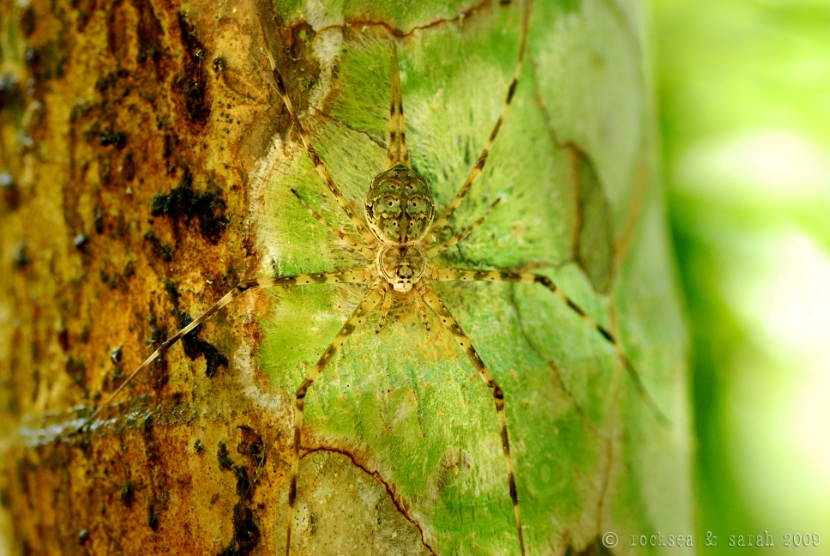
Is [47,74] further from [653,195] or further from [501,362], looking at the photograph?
[653,195]

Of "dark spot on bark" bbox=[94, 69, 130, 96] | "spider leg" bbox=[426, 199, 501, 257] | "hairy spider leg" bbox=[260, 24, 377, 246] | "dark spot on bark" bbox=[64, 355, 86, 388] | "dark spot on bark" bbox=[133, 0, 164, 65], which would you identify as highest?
"dark spot on bark" bbox=[133, 0, 164, 65]

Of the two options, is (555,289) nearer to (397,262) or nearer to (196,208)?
(397,262)

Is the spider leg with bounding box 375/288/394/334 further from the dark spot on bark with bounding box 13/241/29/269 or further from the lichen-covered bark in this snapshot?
the dark spot on bark with bounding box 13/241/29/269

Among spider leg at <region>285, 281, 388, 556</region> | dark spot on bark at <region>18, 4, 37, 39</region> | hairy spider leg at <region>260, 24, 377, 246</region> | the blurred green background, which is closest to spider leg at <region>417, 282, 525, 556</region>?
spider leg at <region>285, 281, 388, 556</region>

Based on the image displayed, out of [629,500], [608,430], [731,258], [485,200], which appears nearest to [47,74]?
[485,200]

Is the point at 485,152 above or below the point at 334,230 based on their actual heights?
above

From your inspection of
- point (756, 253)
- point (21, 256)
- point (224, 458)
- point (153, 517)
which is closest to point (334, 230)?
point (224, 458)
